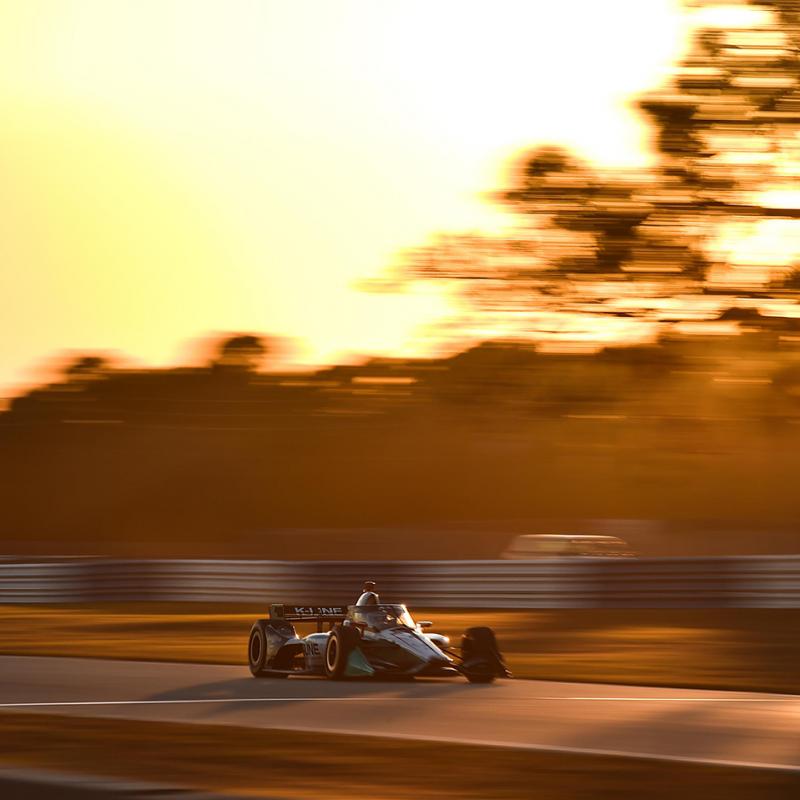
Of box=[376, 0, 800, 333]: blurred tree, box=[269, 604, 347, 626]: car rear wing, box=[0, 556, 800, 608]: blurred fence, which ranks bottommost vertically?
box=[269, 604, 347, 626]: car rear wing

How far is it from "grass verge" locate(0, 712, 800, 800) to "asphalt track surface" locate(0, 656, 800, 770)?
45 centimetres

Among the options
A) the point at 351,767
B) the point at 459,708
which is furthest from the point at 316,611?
the point at 351,767

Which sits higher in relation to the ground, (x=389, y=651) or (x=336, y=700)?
(x=389, y=651)

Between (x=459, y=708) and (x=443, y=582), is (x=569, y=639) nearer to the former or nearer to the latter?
(x=443, y=582)

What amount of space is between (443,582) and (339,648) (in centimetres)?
1005

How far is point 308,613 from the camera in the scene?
13.1 m

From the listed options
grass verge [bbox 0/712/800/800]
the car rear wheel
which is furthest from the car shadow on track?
grass verge [bbox 0/712/800/800]

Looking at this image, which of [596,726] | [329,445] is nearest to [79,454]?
[329,445]

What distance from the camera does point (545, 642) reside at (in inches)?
657

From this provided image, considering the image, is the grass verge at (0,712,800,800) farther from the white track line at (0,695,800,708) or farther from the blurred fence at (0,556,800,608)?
the blurred fence at (0,556,800,608)

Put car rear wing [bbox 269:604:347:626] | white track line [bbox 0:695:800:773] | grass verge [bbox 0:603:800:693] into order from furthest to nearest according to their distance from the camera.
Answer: grass verge [bbox 0:603:800:693] → car rear wing [bbox 269:604:347:626] → white track line [bbox 0:695:800:773]

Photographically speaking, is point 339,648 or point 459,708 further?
point 339,648

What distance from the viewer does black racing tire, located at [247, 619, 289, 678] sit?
A: 12695 millimetres

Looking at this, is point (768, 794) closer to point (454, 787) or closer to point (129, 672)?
point (454, 787)
